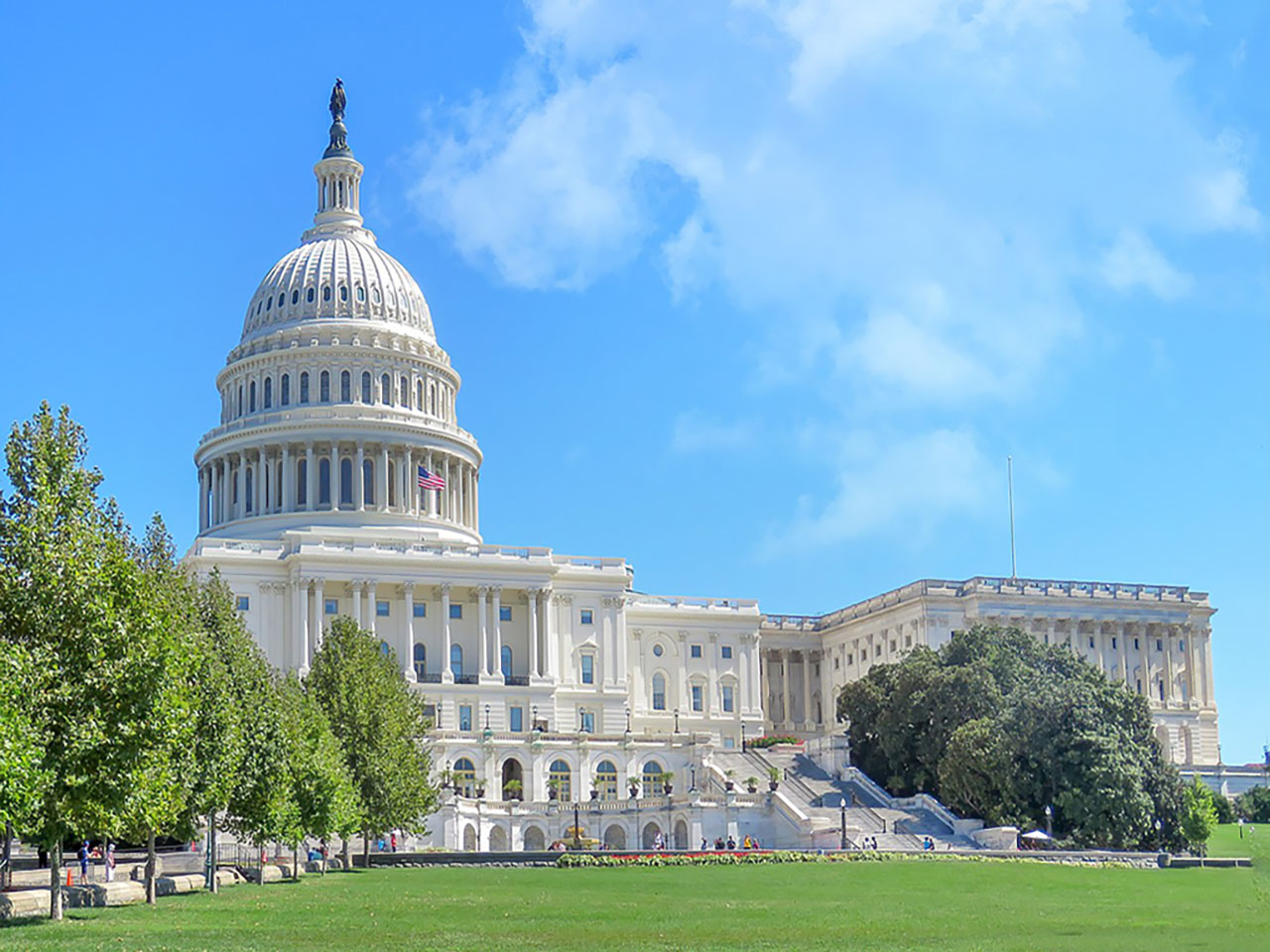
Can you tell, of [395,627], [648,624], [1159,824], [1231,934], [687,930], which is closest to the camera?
[1231,934]

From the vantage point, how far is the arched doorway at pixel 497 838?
107 m

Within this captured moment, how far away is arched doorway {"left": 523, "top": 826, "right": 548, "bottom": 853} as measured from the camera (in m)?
108

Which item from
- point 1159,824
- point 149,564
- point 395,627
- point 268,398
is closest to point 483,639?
point 395,627

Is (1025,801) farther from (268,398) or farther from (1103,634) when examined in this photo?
(268,398)

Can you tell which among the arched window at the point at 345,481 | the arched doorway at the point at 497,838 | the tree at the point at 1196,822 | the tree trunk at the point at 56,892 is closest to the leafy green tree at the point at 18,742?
the tree trunk at the point at 56,892

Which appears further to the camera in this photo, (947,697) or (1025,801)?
(947,697)

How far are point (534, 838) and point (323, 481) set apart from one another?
4940 centimetres

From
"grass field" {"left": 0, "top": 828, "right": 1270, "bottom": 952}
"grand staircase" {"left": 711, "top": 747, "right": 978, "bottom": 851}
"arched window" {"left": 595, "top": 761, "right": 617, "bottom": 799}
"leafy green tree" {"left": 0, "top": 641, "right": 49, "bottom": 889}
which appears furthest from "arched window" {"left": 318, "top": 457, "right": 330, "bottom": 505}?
"leafy green tree" {"left": 0, "top": 641, "right": 49, "bottom": 889}

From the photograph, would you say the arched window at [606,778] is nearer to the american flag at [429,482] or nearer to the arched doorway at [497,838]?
the arched doorway at [497,838]

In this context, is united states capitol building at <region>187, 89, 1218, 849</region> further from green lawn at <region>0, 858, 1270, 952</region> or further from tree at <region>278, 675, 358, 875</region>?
green lawn at <region>0, 858, 1270, 952</region>

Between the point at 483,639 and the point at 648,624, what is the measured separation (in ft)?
67.4

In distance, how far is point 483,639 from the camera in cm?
13588

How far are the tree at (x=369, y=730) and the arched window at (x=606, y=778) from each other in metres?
41.0

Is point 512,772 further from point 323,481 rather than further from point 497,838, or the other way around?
point 323,481
